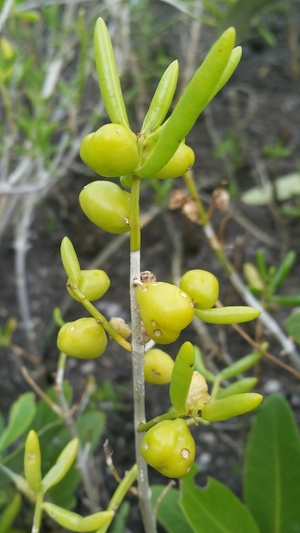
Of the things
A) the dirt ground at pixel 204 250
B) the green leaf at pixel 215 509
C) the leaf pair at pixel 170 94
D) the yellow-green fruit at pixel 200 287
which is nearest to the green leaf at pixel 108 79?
the leaf pair at pixel 170 94

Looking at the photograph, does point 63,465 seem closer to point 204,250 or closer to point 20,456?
point 20,456

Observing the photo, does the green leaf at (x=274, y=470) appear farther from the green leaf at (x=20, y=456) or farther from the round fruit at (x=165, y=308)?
the round fruit at (x=165, y=308)

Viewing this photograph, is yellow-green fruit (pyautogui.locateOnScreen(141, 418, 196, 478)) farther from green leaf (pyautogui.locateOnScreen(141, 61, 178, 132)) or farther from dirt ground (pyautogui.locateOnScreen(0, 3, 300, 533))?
dirt ground (pyautogui.locateOnScreen(0, 3, 300, 533))

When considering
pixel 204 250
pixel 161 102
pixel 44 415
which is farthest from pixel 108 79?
pixel 204 250

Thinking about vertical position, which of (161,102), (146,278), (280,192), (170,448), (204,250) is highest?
(280,192)

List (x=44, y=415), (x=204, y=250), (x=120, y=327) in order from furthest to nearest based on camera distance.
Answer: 1. (x=204, y=250)
2. (x=44, y=415)
3. (x=120, y=327)

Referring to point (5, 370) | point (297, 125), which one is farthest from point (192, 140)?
point (5, 370)

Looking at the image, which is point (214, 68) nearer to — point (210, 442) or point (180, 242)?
point (210, 442)
